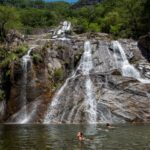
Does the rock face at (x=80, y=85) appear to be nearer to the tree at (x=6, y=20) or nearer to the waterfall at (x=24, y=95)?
the waterfall at (x=24, y=95)

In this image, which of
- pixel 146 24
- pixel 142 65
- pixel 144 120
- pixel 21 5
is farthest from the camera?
pixel 21 5

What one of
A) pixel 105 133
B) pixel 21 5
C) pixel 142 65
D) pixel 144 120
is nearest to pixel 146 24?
pixel 142 65

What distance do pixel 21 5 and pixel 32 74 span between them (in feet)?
458

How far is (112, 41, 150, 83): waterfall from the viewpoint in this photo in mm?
62100

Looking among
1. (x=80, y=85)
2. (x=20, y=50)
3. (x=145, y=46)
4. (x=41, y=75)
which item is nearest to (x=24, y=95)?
(x=41, y=75)

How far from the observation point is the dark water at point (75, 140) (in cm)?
3121

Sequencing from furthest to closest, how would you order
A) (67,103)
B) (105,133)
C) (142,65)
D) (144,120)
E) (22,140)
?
(142,65) < (67,103) < (144,120) < (105,133) < (22,140)

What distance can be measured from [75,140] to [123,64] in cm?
3111

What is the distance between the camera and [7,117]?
5756 centimetres

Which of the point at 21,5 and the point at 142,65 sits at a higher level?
the point at 21,5

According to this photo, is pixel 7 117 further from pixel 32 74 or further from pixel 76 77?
pixel 76 77

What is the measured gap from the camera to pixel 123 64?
64.7m

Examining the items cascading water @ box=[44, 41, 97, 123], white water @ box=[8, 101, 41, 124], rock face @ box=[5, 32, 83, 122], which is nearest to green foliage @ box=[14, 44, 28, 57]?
rock face @ box=[5, 32, 83, 122]

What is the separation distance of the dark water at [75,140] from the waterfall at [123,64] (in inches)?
A: 744
